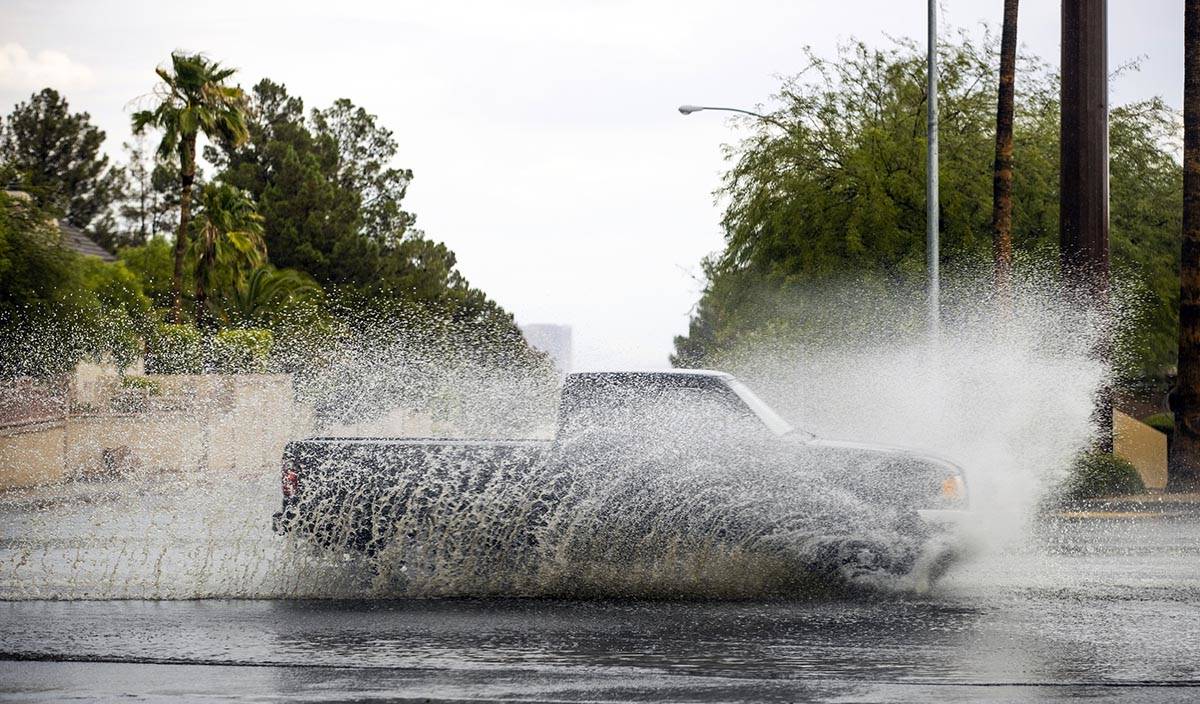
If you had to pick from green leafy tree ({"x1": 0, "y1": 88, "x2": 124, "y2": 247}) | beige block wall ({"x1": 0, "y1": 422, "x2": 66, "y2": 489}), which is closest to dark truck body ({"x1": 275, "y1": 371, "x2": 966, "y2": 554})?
beige block wall ({"x1": 0, "y1": 422, "x2": 66, "y2": 489})

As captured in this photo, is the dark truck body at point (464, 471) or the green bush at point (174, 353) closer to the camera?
the dark truck body at point (464, 471)

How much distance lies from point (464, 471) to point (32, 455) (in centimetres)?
1700

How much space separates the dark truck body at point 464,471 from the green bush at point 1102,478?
11644mm

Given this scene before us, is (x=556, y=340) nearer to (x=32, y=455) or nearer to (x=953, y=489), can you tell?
(x=953, y=489)

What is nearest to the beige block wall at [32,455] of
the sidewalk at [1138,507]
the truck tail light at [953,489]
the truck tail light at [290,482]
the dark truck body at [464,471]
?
the truck tail light at [290,482]

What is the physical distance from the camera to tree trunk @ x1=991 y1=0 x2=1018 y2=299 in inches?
941

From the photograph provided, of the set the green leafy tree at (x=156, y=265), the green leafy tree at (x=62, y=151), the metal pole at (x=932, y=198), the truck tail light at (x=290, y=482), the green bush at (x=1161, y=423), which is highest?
the green leafy tree at (x=62, y=151)

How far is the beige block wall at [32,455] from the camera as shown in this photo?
24.4 m

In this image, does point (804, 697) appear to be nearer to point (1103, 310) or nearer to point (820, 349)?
point (1103, 310)

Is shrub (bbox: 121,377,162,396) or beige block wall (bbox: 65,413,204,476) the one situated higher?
shrub (bbox: 121,377,162,396)

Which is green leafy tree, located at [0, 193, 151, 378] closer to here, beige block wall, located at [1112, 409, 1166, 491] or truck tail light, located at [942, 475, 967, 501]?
beige block wall, located at [1112, 409, 1166, 491]

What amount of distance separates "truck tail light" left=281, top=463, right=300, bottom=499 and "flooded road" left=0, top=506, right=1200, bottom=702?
31.0 inches

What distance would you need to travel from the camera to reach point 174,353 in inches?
1431

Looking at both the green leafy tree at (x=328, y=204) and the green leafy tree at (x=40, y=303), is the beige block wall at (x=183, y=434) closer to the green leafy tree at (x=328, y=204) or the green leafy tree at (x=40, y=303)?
the green leafy tree at (x=40, y=303)
